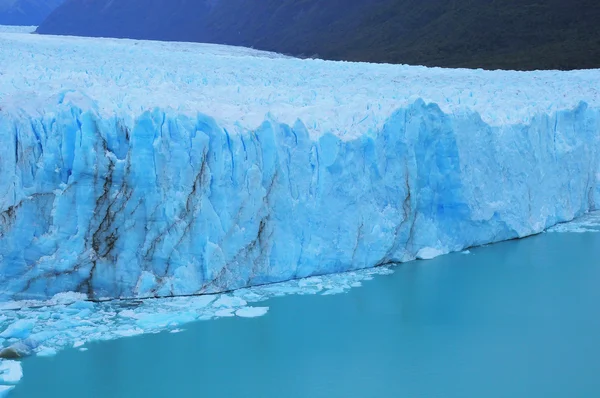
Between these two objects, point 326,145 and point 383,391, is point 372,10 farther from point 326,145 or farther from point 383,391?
point 383,391

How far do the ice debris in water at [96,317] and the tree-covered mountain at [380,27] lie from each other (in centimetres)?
1443

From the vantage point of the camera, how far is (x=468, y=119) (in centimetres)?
727

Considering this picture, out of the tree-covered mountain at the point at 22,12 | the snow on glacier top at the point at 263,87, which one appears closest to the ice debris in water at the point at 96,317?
the snow on glacier top at the point at 263,87

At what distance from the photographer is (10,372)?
4.41 meters

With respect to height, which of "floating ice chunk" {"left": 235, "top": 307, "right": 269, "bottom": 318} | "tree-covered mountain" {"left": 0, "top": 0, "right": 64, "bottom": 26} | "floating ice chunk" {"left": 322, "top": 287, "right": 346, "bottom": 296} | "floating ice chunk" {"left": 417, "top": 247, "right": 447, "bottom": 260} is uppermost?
"tree-covered mountain" {"left": 0, "top": 0, "right": 64, "bottom": 26}

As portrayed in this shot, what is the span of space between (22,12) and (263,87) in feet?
169

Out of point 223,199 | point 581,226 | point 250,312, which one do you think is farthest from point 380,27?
point 250,312

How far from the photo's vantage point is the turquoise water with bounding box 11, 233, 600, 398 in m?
4.43

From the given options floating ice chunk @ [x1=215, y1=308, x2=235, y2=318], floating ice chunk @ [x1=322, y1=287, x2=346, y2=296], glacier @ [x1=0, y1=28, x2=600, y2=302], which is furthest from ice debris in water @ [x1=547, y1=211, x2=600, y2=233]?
floating ice chunk @ [x1=215, y1=308, x2=235, y2=318]

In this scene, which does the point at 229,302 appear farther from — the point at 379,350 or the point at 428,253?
the point at 428,253

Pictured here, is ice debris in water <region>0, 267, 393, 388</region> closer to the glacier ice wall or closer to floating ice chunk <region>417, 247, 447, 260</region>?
the glacier ice wall

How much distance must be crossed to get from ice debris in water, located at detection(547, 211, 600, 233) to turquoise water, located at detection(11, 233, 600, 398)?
5.05 ft

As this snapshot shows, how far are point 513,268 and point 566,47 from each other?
1509 cm

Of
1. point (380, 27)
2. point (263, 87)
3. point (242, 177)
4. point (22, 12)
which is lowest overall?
point (242, 177)
